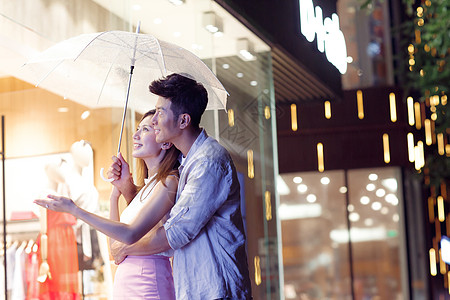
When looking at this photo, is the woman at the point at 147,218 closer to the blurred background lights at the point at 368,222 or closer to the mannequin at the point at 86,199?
the mannequin at the point at 86,199

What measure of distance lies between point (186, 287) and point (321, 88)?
4994mm

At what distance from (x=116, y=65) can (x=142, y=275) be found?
2.91ft

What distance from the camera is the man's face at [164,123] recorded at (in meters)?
2.58

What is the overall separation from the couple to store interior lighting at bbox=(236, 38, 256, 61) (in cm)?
262

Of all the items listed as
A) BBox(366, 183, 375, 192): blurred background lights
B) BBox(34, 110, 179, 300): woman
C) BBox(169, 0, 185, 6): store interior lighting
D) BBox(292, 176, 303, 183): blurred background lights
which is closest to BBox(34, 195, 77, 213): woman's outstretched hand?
BBox(34, 110, 179, 300): woman

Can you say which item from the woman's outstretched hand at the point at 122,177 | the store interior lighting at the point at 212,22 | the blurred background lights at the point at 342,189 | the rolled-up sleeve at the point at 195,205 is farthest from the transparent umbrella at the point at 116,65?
the blurred background lights at the point at 342,189

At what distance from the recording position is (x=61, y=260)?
3531 millimetres

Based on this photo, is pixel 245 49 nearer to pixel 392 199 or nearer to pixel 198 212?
pixel 198 212

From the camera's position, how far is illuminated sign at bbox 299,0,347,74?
20.6ft

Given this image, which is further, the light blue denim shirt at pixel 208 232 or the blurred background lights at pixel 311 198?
the blurred background lights at pixel 311 198

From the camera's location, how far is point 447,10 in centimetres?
639

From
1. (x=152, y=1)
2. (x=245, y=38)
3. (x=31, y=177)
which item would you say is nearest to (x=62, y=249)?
(x=31, y=177)

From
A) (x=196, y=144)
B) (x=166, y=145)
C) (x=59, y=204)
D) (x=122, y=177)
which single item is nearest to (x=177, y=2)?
(x=166, y=145)

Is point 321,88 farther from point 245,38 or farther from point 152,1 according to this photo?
point 152,1
